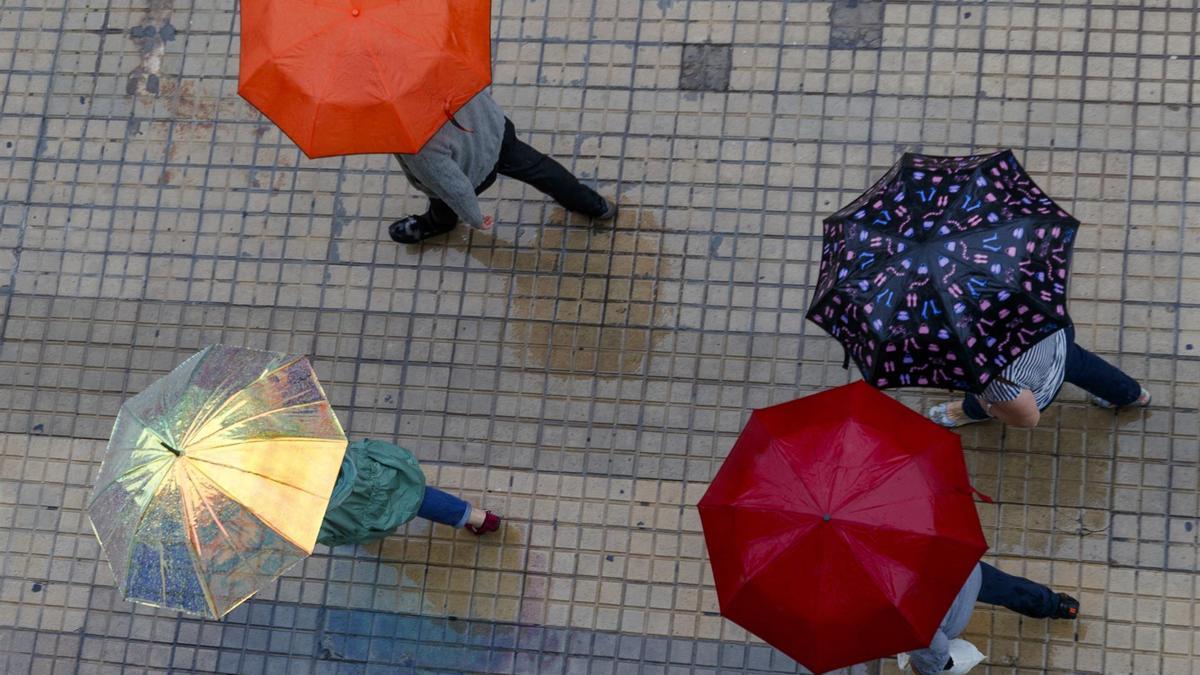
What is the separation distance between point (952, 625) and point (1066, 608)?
938mm

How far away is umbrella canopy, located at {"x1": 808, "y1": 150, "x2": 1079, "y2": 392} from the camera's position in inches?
136

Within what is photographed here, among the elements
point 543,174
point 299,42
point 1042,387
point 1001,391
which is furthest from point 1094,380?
point 299,42

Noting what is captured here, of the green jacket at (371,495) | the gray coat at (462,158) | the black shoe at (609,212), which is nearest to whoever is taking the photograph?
the green jacket at (371,495)

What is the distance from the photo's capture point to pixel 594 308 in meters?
5.31

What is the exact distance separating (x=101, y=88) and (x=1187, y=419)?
5.65 metres

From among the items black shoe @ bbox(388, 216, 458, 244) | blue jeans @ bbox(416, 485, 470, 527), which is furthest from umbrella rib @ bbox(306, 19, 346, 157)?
blue jeans @ bbox(416, 485, 470, 527)

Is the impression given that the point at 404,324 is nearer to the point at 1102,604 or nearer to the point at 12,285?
the point at 12,285

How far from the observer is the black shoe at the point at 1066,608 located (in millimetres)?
4582

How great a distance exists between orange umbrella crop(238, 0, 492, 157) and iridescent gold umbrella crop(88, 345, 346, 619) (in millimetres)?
1000

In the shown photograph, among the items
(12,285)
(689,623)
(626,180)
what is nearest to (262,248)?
(12,285)

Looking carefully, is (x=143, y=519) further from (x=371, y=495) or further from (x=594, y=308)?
(x=594, y=308)

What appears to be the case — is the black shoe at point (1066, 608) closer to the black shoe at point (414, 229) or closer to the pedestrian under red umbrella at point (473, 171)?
the pedestrian under red umbrella at point (473, 171)

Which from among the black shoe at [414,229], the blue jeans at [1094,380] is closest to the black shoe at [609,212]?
the black shoe at [414,229]

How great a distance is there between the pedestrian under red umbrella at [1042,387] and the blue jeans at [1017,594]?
639 mm
